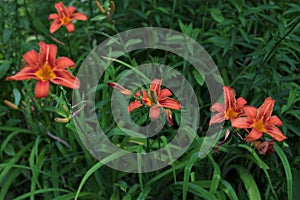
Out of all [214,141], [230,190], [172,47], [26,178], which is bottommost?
[26,178]

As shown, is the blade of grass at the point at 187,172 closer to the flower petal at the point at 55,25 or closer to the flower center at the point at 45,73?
the flower center at the point at 45,73

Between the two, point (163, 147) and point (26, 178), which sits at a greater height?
point (163, 147)

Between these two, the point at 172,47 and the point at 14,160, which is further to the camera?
the point at 172,47

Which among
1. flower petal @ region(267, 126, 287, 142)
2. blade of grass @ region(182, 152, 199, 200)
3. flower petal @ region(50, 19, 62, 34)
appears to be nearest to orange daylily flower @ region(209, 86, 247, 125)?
flower petal @ region(267, 126, 287, 142)

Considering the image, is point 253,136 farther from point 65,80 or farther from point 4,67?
point 4,67

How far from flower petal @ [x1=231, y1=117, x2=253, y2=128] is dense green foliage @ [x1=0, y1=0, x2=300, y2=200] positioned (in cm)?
21

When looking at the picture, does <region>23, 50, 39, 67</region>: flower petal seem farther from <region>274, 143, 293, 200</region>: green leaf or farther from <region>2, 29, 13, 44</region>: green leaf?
<region>274, 143, 293, 200</region>: green leaf

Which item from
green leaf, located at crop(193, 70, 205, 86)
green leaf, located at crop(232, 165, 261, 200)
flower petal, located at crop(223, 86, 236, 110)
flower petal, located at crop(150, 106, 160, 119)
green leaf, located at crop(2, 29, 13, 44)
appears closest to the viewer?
flower petal, located at crop(150, 106, 160, 119)

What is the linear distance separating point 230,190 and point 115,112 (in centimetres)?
53

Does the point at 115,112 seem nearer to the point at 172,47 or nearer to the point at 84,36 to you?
the point at 172,47

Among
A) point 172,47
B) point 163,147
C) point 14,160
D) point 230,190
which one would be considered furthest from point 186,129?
point 14,160

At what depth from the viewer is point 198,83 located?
1964 millimetres

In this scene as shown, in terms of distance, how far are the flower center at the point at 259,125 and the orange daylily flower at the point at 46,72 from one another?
0.51 metres

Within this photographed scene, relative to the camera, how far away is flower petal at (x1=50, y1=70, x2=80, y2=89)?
4.45ft
